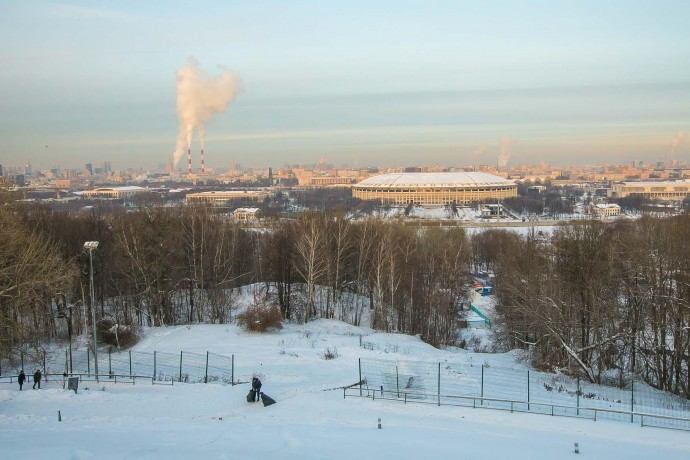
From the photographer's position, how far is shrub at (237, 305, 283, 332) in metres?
17.2

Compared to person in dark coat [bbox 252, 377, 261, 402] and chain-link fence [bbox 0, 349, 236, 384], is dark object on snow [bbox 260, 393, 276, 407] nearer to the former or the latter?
person in dark coat [bbox 252, 377, 261, 402]

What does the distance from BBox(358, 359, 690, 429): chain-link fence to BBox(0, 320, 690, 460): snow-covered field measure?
1.36ft

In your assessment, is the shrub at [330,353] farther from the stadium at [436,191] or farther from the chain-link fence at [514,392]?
the stadium at [436,191]

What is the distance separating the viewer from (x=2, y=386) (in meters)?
12.7

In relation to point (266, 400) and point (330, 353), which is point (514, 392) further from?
point (266, 400)


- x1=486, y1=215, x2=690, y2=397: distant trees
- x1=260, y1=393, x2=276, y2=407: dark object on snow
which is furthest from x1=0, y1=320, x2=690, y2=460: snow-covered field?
x1=486, y1=215, x2=690, y2=397: distant trees

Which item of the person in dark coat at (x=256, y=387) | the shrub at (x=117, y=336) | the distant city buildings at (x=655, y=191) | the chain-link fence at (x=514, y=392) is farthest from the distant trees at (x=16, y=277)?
the distant city buildings at (x=655, y=191)

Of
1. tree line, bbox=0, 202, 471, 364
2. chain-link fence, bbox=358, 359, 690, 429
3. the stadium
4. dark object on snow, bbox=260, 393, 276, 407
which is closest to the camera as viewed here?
chain-link fence, bbox=358, 359, 690, 429

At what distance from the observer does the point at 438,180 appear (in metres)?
101

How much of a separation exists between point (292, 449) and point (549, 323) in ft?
27.2

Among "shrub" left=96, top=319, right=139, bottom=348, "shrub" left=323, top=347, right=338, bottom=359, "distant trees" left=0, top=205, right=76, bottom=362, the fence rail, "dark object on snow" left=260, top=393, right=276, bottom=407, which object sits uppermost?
"distant trees" left=0, top=205, right=76, bottom=362

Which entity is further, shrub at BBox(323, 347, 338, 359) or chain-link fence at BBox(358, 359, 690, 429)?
shrub at BBox(323, 347, 338, 359)

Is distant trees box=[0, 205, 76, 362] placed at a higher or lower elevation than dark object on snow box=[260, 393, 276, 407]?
higher

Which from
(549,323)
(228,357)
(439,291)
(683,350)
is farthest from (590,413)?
(439,291)
